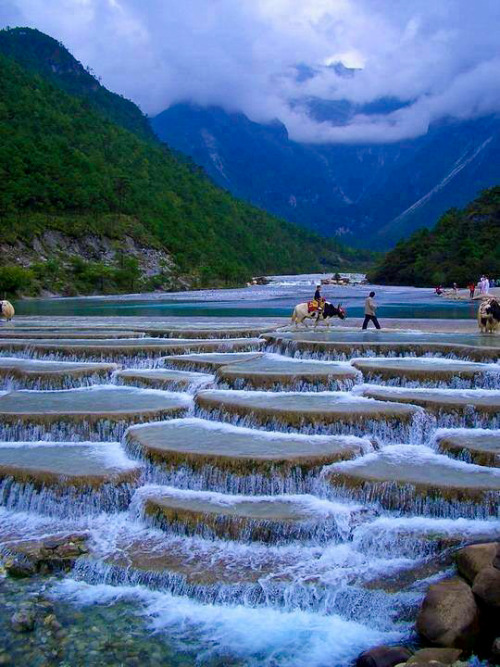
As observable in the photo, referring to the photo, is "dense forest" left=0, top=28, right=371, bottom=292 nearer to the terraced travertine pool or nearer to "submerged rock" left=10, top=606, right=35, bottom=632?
the terraced travertine pool

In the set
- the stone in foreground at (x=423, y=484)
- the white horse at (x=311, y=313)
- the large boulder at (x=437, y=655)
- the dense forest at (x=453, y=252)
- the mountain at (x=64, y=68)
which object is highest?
the mountain at (x=64, y=68)

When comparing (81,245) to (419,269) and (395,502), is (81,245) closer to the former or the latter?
(419,269)

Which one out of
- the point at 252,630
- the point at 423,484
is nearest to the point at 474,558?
the point at 423,484

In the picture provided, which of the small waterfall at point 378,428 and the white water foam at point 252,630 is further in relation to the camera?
the small waterfall at point 378,428

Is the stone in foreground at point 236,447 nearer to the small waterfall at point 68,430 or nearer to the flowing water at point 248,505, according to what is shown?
the flowing water at point 248,505

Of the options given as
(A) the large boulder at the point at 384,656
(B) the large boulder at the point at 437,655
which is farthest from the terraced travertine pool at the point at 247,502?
(B) the large boulder at the point at 437,655

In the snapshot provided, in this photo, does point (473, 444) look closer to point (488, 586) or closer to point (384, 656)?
point (488, 586)

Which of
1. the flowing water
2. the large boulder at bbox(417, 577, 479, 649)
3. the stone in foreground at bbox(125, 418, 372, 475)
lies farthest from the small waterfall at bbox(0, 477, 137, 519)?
the large boulder at bbox(417, 577, 479, 649)
